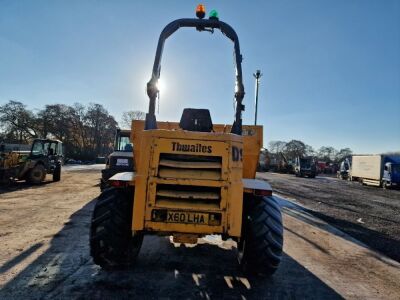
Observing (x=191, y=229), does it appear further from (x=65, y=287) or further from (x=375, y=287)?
(x=375, y=287)

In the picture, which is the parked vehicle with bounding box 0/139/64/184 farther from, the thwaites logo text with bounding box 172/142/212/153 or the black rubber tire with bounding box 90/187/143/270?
the thwaites logo text with bounding box 172/142/212/153

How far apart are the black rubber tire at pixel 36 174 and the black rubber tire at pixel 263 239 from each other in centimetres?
1577

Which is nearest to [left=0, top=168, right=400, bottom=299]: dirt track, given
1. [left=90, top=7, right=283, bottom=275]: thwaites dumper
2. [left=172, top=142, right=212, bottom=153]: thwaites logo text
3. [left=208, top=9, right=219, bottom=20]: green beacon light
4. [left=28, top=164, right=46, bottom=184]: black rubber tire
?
[left=90, top=7, right=283, bottom=275]: thwaites dumper

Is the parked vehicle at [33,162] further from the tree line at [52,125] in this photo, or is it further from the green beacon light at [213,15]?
the tree line at [52,125]

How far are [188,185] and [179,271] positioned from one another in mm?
1448

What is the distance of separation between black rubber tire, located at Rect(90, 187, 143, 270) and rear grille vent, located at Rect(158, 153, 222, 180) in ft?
2.65

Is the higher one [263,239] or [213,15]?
[213,15]

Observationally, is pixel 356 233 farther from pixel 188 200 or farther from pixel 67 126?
pixel 67 126

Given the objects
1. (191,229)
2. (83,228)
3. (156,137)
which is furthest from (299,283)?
(83,228)

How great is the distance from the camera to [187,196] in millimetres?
4105

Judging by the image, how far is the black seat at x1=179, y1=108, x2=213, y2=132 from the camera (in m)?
5.46

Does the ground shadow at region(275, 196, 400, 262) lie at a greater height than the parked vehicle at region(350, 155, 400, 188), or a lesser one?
lesser

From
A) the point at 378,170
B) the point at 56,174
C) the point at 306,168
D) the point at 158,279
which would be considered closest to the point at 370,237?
the point at 158,279

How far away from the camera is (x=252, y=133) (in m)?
5.71
